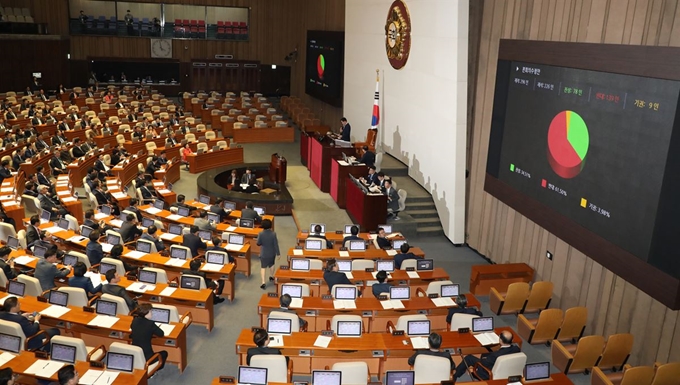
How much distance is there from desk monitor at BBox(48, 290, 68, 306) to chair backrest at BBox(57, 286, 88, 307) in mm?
59

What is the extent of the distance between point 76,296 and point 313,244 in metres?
4.99

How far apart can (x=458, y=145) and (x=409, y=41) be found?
4.53 m

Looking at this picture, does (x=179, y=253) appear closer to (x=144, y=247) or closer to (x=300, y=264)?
(x=144, y=247)

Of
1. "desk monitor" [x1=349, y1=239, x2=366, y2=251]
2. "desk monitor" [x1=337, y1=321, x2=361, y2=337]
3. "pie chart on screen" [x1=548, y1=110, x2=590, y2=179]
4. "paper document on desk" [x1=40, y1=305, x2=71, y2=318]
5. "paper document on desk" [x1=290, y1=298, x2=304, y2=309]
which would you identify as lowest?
"desk monitor" [x1=349, y1=239, x2=366, y2=251]

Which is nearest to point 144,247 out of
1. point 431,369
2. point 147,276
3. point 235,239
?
point 147,276

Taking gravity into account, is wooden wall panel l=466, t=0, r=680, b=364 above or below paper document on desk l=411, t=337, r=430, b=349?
above

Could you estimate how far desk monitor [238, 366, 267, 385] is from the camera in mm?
7637

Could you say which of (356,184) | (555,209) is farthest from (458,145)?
(555,209)

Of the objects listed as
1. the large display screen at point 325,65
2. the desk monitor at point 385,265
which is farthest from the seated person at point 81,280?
the large display screen at point 325,65

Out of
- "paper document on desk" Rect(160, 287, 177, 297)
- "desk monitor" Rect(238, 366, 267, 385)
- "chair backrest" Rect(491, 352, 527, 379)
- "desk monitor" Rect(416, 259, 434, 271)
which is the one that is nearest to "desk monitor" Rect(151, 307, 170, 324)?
"paper document on desk" Rect(160, 287, 177, 297)

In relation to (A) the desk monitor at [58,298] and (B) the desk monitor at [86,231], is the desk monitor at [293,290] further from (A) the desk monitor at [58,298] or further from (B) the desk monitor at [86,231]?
(B) the desk monitor at [86,231]

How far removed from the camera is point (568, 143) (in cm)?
1100

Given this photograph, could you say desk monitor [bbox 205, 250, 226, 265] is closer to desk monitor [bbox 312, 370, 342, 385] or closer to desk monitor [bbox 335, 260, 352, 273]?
desk monitor [bbox 335, 260, 352, 273]

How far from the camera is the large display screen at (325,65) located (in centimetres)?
2589
